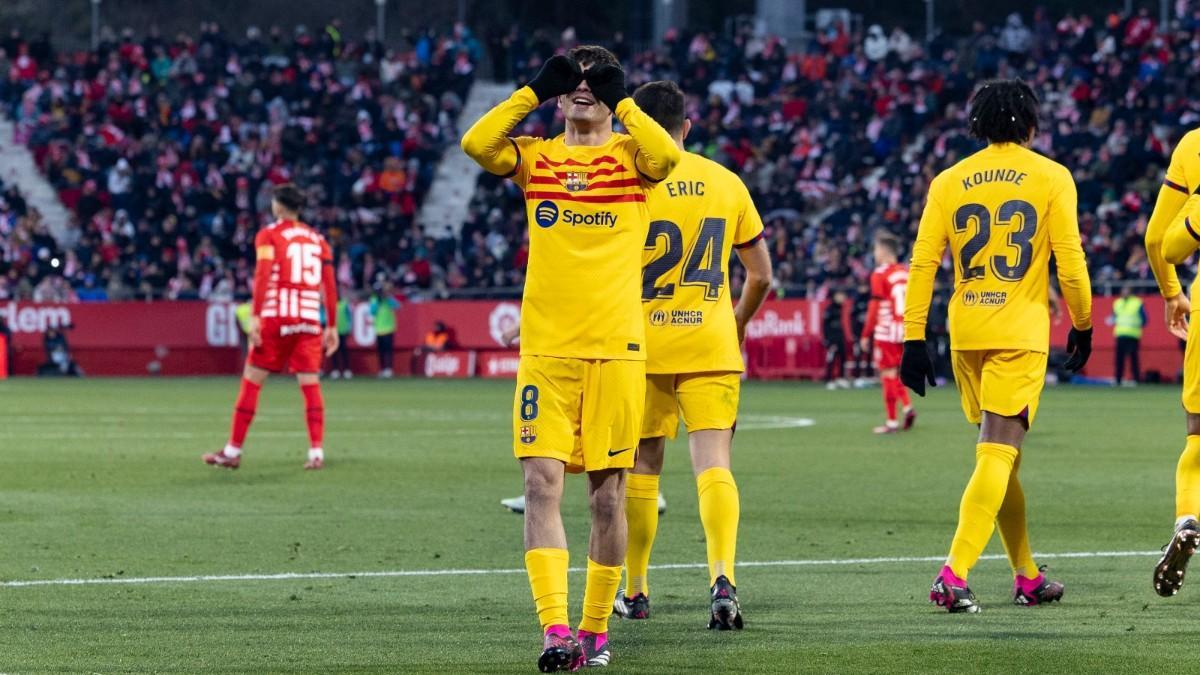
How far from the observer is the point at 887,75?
43.2 m

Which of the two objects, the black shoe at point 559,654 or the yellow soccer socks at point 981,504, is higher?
the yellow soccer socks at point 981,504

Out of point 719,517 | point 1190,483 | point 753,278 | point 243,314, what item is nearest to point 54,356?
point 243,314

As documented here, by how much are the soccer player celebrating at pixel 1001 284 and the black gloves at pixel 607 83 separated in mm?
2067

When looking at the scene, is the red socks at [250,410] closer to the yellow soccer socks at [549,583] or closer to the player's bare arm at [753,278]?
the player's bare arm at [753,278]

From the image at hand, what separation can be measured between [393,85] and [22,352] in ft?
40.2

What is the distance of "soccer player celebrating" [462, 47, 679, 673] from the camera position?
6863 mm

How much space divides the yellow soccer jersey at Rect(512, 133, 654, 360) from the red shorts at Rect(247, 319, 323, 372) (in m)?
9.36

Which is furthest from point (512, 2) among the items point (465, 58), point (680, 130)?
point (680, 130)

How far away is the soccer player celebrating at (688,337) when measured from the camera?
8320mm

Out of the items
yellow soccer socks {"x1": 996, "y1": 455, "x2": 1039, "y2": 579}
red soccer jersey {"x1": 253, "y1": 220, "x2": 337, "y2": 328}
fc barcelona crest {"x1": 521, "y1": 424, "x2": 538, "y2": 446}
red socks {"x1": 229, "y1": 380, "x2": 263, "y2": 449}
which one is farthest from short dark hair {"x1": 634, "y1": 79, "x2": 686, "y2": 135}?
red socks {"x1": 229, "y1": 380, "x2": 263, "y2": 449}

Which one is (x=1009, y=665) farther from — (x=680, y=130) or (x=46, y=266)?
(x=46, y=266)

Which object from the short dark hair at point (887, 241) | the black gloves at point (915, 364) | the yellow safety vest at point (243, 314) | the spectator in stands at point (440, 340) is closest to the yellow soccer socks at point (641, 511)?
the black gloves at point (915, 364)

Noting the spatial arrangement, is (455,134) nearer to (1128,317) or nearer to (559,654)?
(1128,317)

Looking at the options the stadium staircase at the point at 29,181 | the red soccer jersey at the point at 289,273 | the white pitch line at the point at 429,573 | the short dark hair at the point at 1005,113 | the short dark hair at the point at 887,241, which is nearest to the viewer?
the short dark hair at the point at 1005,113
